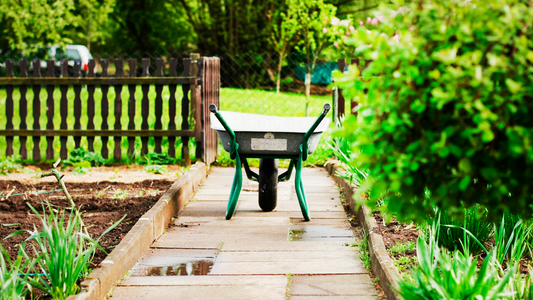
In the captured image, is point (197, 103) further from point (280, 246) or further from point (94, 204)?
point (280, 246)

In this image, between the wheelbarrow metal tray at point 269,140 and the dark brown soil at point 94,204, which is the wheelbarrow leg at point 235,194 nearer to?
the wheelbarrow metal tray at point 269,140

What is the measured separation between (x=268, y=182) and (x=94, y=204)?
1461 mm

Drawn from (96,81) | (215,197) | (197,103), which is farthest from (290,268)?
(96,81)

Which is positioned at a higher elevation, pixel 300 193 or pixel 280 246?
pixel 300 193

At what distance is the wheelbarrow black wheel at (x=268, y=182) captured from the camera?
463 cm

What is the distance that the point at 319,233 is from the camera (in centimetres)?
407

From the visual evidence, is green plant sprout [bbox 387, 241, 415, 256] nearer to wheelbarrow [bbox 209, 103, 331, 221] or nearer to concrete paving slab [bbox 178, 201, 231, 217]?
wheelbarrow [bbox 209, 103, 331, 221]

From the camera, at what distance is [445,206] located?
192 cm

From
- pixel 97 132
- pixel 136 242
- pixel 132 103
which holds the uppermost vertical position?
pixel 132 103

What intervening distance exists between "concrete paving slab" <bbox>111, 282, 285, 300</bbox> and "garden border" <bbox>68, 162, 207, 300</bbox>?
123 mm

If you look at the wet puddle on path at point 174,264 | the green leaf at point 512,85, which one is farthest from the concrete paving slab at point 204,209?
the green leaf at point 512,85

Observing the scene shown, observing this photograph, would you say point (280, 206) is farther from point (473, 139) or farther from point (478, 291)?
point (473, 139)

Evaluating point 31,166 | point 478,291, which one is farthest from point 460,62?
point 31,166

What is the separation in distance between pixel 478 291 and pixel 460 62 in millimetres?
1015
